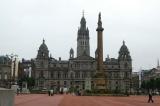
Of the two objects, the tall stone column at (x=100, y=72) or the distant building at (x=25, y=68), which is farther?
the distant building at (x=25, y=68)

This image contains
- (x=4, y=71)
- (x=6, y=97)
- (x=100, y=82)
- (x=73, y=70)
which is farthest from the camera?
(x=73, y=70)

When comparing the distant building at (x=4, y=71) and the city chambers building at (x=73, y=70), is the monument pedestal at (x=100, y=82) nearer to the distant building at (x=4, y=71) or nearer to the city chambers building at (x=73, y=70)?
the distant building at (x=4, y=71)

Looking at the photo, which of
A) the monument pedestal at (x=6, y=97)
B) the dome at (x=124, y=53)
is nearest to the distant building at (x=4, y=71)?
the dome at (x=124, y=53)

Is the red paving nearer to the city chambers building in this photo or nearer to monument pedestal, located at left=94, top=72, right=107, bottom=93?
monument pedestal, located at left=94, top=72, right=107, bottom=93

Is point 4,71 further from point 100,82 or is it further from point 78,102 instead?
point 78,102

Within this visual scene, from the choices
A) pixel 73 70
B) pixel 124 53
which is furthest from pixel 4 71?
pixel 124 53

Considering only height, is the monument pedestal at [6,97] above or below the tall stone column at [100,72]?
below

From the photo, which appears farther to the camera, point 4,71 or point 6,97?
point 4,71

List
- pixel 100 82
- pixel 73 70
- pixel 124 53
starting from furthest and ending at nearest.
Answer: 1. pixel 124 53
2. pixel 73 70
3. pixel 100 82

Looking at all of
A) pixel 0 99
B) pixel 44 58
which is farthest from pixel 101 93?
pixel 44 58

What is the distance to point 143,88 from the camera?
153875mm

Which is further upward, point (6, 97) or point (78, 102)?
point (6, 97)

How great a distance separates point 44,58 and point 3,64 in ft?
123

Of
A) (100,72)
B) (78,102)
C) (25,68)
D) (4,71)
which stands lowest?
(78,102)
